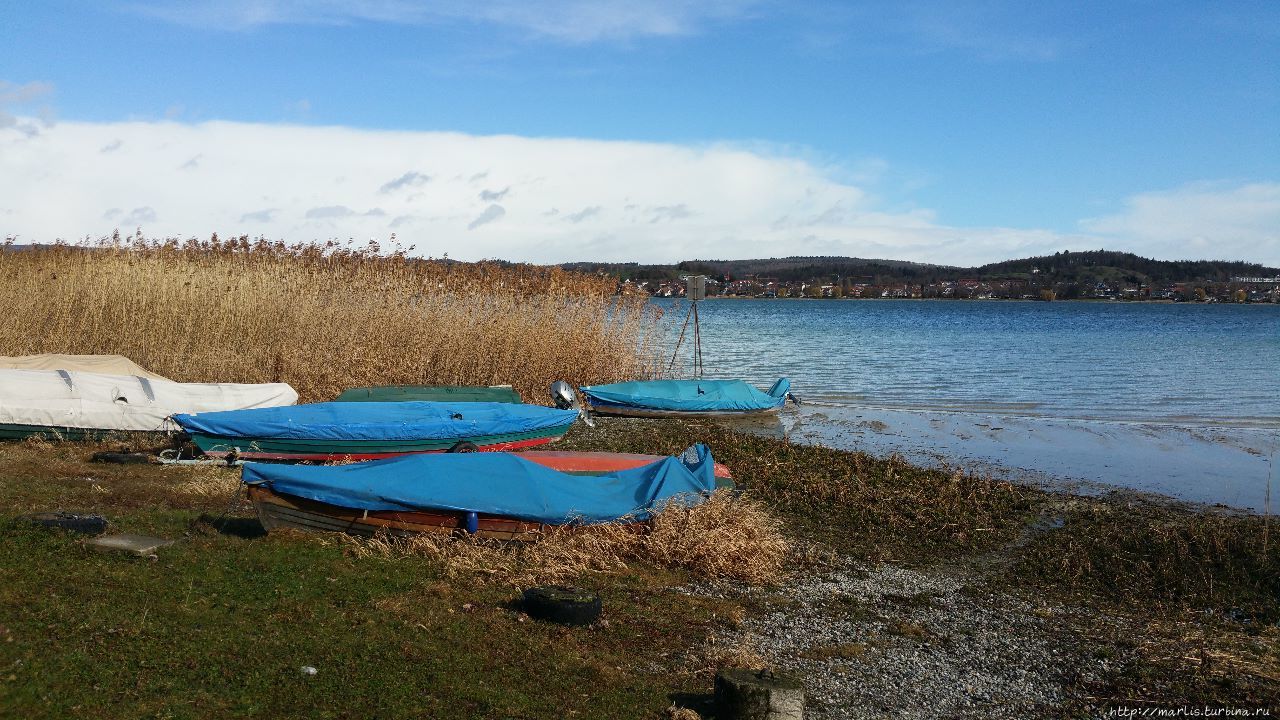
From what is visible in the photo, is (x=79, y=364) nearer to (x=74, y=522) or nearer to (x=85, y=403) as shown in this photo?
(x=85, y=403)

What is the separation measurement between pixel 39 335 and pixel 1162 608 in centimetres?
1985

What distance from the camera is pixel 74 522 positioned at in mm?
8797

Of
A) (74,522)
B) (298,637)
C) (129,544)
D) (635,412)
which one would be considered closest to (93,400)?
(74,522)

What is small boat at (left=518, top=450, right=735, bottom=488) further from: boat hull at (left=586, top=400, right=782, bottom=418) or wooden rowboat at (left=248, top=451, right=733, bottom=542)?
boat hull at (left=586, top=400, right=782, bottom=418)

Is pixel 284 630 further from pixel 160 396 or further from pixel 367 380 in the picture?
pixel 367 380

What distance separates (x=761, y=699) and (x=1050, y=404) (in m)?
23.2

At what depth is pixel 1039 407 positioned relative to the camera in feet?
85.8

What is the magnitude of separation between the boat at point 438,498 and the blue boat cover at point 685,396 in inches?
460

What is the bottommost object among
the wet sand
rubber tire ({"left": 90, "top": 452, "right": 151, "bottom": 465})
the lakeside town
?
the wet sand

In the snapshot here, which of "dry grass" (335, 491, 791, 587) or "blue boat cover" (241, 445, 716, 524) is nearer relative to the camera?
"dry grass" (335, 491, 791, 587)

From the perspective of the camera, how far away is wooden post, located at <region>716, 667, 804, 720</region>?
595 centimetres

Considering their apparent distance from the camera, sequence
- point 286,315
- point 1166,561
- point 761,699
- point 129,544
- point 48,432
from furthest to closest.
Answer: point 286,315 → point 48,432 → point 1166,561 → point 129,544 → point 761,699

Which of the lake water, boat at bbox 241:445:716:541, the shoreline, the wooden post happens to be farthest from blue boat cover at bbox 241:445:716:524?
the lake water

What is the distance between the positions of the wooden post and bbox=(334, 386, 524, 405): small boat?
11.8 m
